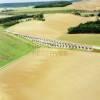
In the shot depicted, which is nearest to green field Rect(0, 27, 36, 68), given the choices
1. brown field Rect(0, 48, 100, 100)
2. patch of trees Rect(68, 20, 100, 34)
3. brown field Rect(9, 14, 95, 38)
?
brown field Rect(0, 48, 100, 100)

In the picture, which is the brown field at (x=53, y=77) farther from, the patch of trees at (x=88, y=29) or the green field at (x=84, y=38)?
the patch of trees at (x=88, y=29)

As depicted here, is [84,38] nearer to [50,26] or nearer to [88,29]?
[88,29]

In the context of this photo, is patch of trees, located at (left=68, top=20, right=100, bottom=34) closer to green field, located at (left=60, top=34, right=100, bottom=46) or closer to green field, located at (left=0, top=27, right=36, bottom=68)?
green field, located at (left=60, top=34, right=100, bottom=46)

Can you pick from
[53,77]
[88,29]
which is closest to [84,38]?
[88,29]

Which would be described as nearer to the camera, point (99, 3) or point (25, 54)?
point (25, 54)

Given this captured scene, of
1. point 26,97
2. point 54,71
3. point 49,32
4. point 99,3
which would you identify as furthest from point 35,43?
point 99,3

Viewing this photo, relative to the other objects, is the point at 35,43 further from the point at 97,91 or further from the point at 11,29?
the point at 97,91
